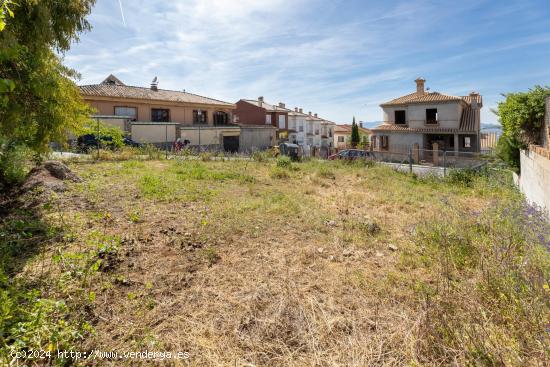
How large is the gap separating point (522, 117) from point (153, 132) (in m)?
23.6

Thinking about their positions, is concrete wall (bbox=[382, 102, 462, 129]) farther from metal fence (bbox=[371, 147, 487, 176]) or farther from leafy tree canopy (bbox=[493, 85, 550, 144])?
leafy tree canopy (bbox=[493, 85, 550, 144])

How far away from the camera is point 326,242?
532 cm

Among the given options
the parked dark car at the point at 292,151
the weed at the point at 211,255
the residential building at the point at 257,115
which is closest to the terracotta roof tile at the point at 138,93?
the residential building at the point at 257,115

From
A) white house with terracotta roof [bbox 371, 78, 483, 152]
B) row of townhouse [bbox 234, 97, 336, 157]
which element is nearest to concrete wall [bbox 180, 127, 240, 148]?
row of townhouse [bbox 234, 97, 336, 157]

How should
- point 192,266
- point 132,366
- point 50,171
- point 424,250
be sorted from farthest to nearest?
point 50,171, point 424,250, point 192,266, point 132,366

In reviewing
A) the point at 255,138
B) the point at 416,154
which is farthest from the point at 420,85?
the point at 255,138

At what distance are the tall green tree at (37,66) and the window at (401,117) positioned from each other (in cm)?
3144

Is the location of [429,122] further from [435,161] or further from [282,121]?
[282,121]

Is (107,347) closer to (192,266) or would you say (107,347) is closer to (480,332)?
(192,266)

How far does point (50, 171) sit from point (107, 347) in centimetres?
733

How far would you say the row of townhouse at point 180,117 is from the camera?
2508 centimetres

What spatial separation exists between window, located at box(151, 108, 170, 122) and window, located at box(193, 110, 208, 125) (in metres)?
3.37

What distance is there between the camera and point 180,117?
32.2 metres

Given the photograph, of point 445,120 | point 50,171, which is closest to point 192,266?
point 50,171
